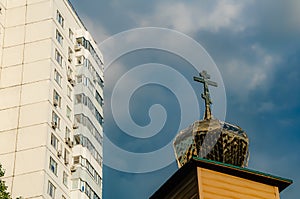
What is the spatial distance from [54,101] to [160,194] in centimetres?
3141

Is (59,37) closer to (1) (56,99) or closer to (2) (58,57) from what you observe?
(2) (58,57)

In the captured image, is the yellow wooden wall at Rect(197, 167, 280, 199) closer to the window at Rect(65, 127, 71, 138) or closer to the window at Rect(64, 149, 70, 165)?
the window at Rect(64, 149, 70, 165)

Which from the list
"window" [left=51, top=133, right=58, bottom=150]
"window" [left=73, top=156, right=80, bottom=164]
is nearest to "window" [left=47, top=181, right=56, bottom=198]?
"window" [left=51, top=133, right=58, bottom=150]

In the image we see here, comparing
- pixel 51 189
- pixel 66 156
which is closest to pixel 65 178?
pixel 66 156

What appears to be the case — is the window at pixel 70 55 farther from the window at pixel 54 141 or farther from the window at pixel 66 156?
the window at pixel 54 141

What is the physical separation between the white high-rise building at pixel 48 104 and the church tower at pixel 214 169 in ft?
82.3

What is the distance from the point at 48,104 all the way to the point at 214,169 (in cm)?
3183

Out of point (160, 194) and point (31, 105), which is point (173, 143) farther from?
point (31, 105)

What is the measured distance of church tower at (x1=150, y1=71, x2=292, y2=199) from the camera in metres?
20.8

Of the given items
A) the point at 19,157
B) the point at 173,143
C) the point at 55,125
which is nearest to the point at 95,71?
the point at 55,125

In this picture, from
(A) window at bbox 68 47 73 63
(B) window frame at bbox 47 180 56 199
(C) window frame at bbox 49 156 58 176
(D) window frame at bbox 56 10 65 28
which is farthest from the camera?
(A) window at bbox 68 47 73 63

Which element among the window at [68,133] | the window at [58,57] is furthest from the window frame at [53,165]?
the window at [58,57]

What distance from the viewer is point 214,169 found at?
21.0 meters

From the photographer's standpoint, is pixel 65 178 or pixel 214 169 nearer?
pixel 214 169
